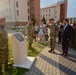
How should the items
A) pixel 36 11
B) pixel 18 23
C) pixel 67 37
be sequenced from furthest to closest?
pixel 36 11
pixel 18 23
pixel 67 37

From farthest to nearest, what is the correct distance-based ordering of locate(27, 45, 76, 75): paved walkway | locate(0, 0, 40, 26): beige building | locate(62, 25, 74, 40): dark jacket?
locate(0, 0, 40, 26): beige building, locate(62, 25, 74, 40): dark jacket, locate(27, 45, 76, 75): paved walkway

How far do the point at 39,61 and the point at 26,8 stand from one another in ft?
143

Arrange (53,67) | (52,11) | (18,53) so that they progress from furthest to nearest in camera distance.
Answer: (52,11) → (18,53) → (53,67)

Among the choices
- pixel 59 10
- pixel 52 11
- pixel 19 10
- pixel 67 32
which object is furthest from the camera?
pixel 52 11

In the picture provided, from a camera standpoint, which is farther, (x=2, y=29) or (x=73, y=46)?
(x=73, y=46)

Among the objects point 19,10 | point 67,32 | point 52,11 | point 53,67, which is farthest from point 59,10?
point 53,67

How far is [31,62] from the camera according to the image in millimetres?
6145

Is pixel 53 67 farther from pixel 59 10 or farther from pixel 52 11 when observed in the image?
pixel 52 11

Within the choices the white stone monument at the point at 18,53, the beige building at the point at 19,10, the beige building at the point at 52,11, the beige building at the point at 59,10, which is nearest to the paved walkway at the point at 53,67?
the white stone monument at the point at 18,53

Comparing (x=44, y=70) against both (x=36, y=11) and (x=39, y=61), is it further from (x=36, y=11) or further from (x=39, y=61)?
(x=36, y=11)

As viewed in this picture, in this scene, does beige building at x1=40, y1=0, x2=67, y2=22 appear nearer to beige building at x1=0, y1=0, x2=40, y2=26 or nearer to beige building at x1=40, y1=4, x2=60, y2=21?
beige building at x1=40, y1=4, x2=60, y2=21

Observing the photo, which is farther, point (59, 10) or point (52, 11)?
point (52, 11)

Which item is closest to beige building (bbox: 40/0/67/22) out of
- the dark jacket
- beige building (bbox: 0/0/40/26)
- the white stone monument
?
beige building (bbox: 0/0/40/26)

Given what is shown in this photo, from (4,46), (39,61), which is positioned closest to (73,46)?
(39,61)
